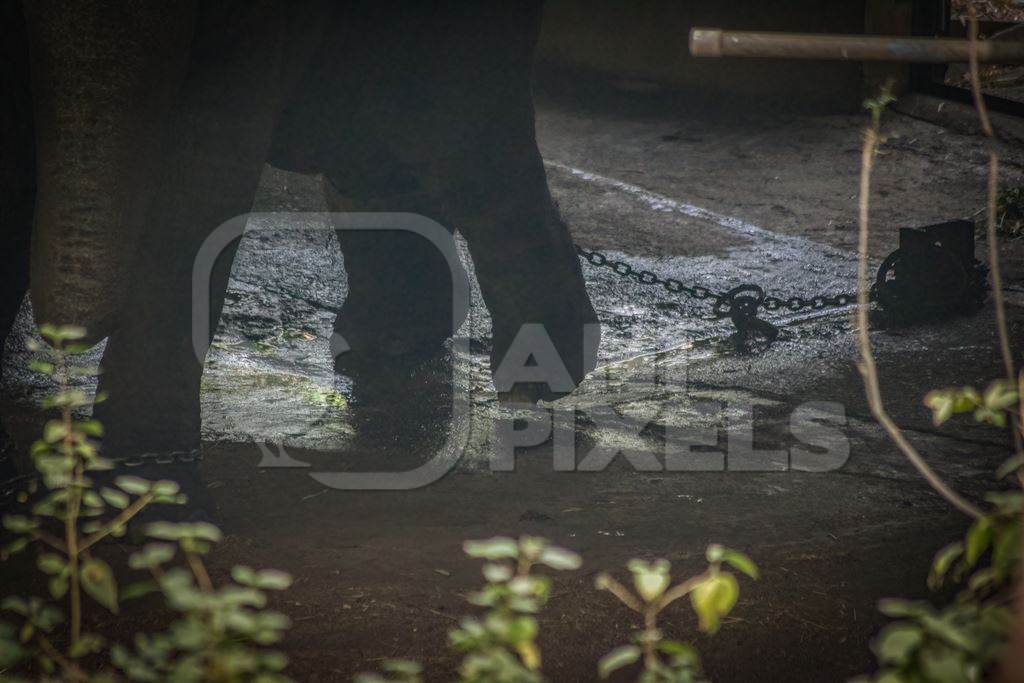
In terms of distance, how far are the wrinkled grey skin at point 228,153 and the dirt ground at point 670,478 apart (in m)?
0.33

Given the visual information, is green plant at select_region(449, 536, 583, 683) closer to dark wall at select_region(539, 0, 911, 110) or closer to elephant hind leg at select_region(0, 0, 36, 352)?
elephant hind leg at select_region(0, 0, 36, 352)

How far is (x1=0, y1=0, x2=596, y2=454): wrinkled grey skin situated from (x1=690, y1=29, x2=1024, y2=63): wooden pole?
112 cm

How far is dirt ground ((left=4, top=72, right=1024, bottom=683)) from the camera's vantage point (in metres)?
2.18

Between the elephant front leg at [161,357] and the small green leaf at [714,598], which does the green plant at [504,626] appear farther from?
the elephant front leg at [161,357]

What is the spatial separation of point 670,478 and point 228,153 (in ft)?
4.20

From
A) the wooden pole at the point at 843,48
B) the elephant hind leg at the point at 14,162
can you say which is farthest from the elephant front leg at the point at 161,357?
the wooden pole at the point at 843,48

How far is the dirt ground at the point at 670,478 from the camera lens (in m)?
2.18

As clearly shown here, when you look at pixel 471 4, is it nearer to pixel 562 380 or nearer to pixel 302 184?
pixel 562 380

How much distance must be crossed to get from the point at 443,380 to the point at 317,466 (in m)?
0.76

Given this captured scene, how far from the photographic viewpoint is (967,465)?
295cm

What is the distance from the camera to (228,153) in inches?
93.9

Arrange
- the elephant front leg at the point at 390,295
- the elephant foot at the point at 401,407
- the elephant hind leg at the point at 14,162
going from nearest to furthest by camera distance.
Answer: the elephant hind leg at the point at 14,162 → the elephant foot at the point at 401,407 → the elephant front leg at the point at 390,295

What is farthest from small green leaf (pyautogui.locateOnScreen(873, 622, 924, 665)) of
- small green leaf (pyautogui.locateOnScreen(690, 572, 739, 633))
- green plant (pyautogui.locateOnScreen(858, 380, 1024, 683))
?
small green leaf (pyautogui.locateOnScreen(690, 572, 739, 633))

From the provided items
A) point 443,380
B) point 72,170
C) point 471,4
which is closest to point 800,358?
point 443,380
